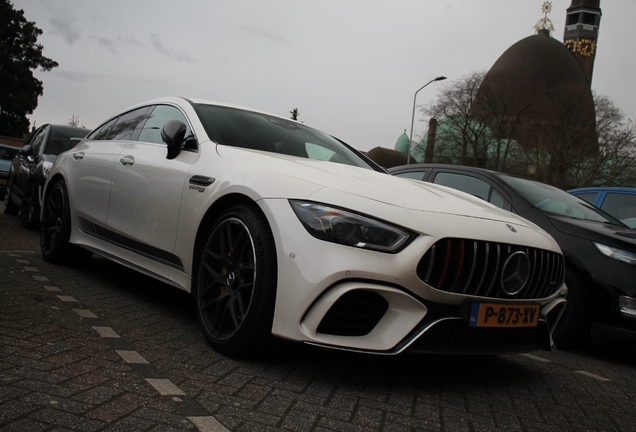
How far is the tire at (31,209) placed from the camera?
843 cm

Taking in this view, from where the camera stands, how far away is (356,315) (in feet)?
9.12

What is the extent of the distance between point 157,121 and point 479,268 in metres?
2.80

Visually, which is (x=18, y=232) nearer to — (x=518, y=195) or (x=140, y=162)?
(x=140, y=162)

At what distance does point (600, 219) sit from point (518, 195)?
802 mm

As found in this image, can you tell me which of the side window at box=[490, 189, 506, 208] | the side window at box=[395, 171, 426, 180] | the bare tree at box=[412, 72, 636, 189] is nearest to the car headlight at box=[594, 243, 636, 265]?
the side window at box=[490, 189, 506, 208]

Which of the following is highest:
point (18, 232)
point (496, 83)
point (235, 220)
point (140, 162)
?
point (496, 83)

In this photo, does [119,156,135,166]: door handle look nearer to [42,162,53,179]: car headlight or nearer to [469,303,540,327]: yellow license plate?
[469,303,540,327]: yellow license plate

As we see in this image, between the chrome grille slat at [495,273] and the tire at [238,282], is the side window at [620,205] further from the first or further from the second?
the tire at [238,282]

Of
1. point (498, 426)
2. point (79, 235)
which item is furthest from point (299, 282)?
point (79, 235)

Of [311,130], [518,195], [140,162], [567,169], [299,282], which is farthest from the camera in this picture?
[567,169]

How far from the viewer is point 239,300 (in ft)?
10.1

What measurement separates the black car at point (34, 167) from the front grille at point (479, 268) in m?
6.21

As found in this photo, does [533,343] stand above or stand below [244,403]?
above

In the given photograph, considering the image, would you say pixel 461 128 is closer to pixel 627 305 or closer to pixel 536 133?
pixel 536 133
